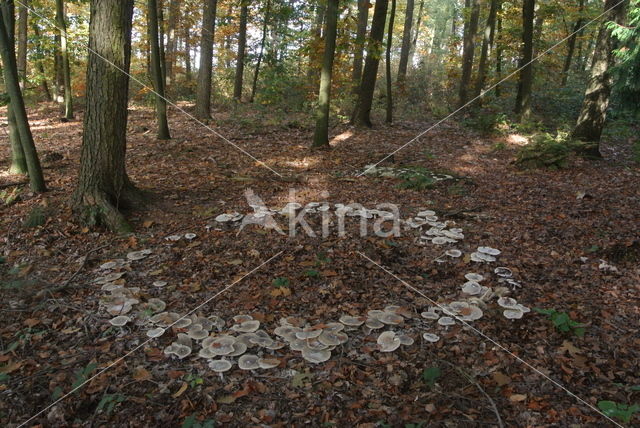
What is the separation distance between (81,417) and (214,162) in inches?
276

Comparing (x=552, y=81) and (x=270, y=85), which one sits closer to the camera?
(x=270, y=85)

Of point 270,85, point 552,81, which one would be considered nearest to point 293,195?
point 270,85

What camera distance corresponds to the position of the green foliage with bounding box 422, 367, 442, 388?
10.9 ft

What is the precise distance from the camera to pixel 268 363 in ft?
11.1

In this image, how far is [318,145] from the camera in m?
10.8

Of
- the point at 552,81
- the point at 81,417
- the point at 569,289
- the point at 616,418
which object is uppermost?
the point at 552,81

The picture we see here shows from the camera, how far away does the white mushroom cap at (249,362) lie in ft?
11.0

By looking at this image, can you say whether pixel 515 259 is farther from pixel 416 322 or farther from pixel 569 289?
pixel 416 322

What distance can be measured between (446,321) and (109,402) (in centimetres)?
305

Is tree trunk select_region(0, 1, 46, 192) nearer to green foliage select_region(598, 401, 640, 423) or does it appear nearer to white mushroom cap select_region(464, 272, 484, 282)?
white mushroom cap select_region(464, 272, 484, 282)

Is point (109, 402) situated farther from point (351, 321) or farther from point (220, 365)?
point (351, 321)

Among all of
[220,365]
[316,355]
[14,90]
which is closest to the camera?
[220,365]

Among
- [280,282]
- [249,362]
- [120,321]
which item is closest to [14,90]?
[120,321]

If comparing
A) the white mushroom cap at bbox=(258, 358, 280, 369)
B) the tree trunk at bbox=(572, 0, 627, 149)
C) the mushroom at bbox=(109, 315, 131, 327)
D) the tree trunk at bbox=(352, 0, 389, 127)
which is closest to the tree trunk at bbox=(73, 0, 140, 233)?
the mushroom at bbox=(109, 315, 131, 327)
